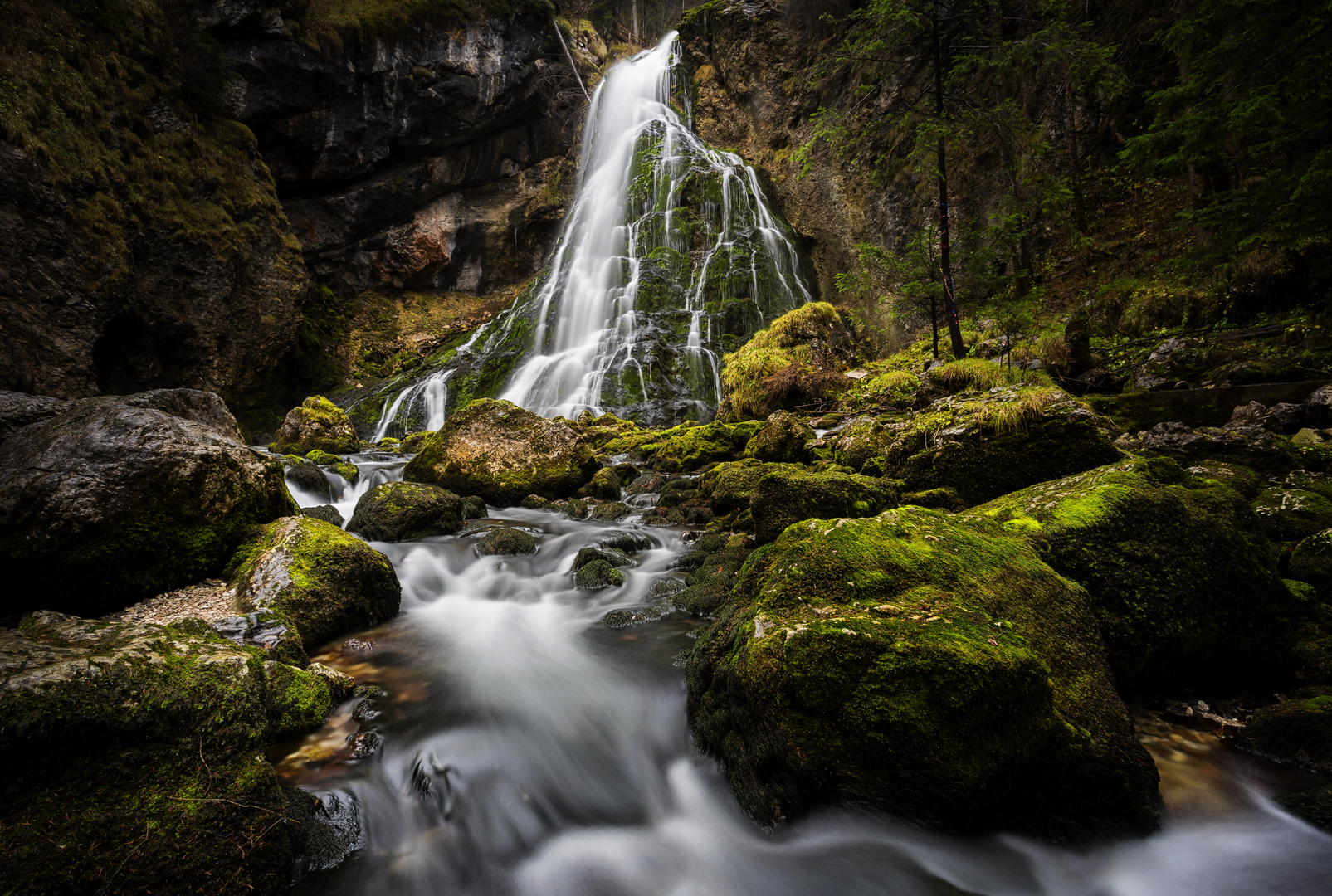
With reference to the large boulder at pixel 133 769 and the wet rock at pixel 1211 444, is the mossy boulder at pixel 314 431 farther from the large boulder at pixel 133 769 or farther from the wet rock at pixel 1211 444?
the wet rock at pixel 1211 444

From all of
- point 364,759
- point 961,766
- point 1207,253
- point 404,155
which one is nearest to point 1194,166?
point 1207,253

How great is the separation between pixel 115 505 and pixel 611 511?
574 cm

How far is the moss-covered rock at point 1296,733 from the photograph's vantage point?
2533mm

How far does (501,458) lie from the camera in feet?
30.8

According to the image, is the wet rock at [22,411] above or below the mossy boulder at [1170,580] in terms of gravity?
above

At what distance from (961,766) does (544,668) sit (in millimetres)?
3130

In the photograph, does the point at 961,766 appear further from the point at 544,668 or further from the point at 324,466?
the point at 324,466

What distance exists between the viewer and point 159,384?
14391 mm

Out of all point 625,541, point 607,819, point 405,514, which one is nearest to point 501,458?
point 405,514

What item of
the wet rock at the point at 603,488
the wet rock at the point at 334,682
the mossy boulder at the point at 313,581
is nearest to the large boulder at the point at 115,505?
the mossy boulder at the point at 313,581

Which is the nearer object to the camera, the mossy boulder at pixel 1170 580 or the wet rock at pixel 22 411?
the mossy boulder at pixel 1170 580

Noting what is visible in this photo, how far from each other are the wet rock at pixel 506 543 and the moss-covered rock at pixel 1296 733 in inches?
248

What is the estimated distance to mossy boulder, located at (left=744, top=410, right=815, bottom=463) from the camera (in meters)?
8.65

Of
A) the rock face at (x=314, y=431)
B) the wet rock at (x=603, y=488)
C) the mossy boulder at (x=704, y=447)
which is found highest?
the rock face at (x=314, y=431)
